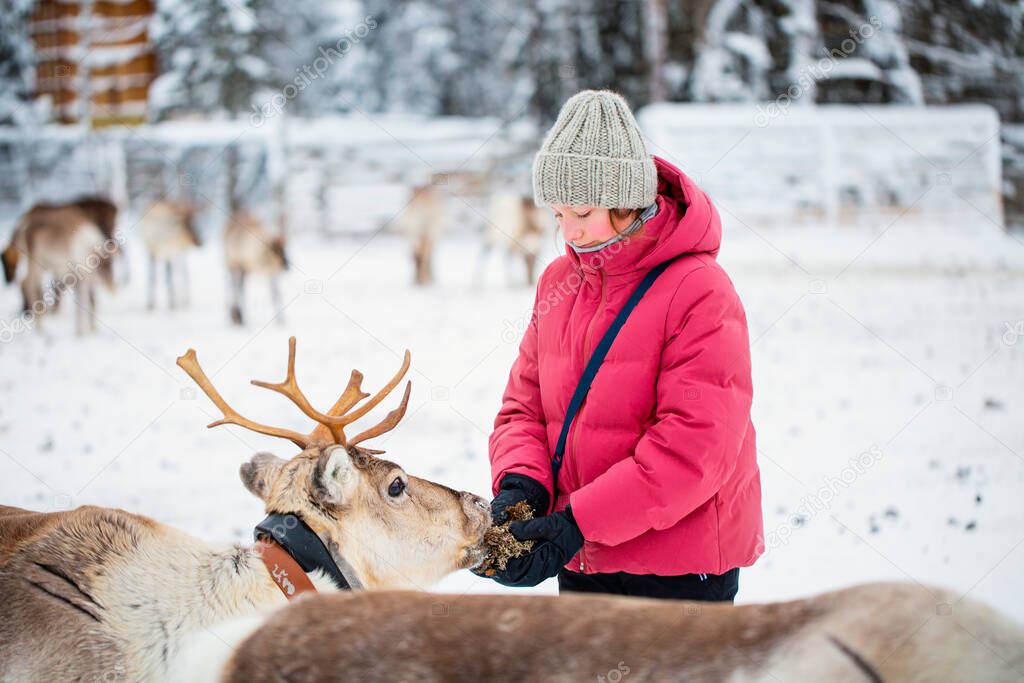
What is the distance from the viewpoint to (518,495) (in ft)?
7.97

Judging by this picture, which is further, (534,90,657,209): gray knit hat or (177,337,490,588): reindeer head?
(177,337,490,588): reindeer head

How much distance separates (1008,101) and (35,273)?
17.2 metres

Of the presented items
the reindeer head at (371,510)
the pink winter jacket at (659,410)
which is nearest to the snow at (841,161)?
the reindeer head at (371,510)

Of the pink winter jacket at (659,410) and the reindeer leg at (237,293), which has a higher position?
the pink winter jacket at (659,410)

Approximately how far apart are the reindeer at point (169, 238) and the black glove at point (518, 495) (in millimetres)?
11142

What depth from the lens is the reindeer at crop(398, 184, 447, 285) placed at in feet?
45.8

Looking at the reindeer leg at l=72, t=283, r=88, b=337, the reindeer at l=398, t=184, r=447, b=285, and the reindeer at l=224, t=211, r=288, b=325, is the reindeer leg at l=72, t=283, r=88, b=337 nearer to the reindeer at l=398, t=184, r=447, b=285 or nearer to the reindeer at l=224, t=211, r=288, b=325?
the reindeer at l=224, t=211, r=288, b=325

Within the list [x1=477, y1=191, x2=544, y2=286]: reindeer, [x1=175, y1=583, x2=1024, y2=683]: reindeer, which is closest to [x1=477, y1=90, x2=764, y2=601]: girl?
[x1=175, y1=583, x2=1024, y2=683]: reindeer

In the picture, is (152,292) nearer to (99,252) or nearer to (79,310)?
(99,252)

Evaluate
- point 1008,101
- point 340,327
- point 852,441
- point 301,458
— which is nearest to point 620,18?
point 1008,101

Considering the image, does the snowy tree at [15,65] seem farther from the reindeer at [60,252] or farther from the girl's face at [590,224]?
the girl's face at [590,224]

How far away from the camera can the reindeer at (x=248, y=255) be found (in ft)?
37.0

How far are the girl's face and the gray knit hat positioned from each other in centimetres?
3

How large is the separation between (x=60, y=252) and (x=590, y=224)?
1114 cm
